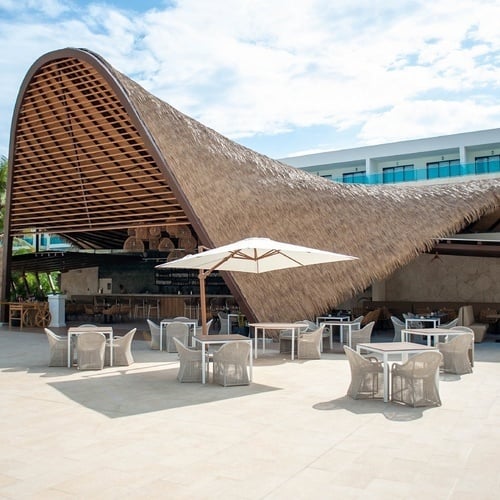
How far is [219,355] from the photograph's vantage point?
7.91 meters

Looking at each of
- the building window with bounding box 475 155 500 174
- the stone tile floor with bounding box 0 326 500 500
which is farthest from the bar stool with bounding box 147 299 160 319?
the building window with bounding box 475 155 500 174

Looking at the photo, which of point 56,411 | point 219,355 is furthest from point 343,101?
point 56,411

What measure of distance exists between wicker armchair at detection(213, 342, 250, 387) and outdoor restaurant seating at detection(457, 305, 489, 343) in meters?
7.74

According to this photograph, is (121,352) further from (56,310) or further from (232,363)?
(56,310)

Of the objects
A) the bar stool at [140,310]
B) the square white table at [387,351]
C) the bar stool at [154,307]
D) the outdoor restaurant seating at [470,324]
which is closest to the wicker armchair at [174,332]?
the square white table at [387,351]

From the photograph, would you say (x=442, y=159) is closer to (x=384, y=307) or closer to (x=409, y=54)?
(x=384, y=307)

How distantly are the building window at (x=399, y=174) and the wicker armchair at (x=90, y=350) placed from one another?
25.5 m

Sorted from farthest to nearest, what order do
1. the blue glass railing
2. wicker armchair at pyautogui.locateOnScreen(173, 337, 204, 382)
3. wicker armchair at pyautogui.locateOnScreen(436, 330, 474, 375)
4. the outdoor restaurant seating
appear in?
the blue glass railing → the outdoor restaurant seating → wicker armchair at pyautogui.locateOnScreen(436, 330, 474, 375) → wicker armchair at pyautogui.locateOnScreen(173, 337, 204, 382)

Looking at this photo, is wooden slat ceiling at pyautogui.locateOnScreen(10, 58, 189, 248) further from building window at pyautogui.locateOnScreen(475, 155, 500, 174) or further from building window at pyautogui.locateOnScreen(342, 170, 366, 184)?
building window at pyautogui.locateOnScreen(475, 155, 500, 174)

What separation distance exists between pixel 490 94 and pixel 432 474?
31.1 feet

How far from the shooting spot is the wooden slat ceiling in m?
14.6

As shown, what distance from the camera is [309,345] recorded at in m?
10.9

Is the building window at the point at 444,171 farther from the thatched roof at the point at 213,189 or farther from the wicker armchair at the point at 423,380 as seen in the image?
the wicker armchair at the point at 423,380

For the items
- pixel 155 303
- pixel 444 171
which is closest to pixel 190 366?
pixel 155 303
